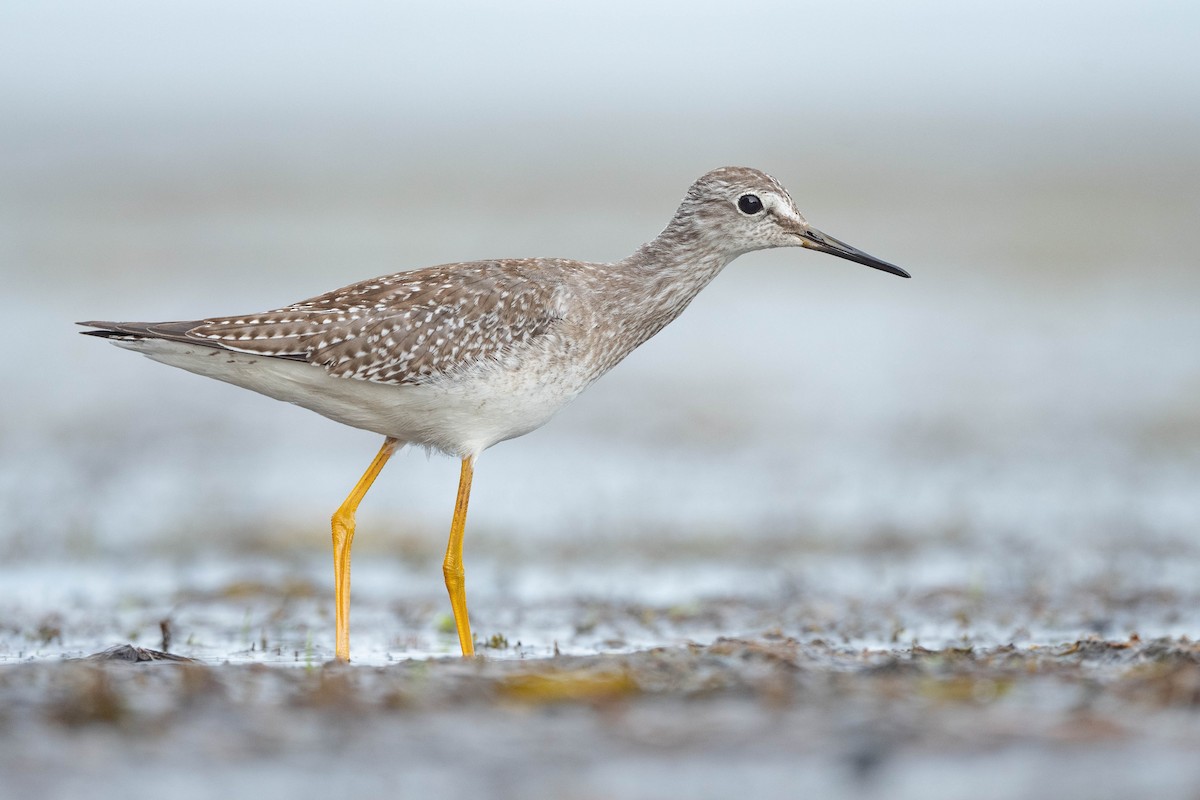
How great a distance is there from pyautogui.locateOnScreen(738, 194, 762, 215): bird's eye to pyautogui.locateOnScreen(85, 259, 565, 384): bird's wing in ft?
3.74

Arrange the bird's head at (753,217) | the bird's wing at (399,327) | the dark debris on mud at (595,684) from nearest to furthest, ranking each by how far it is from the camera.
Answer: the dark debris on mud at (595,684)
the bird's wing at (399,327)
the bird's head at (753,217)

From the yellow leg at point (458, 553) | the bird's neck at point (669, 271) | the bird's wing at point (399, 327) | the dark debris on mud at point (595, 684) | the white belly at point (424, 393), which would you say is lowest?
the dark debris on mud at point (595, 684)

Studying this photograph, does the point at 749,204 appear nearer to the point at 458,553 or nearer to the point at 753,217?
the point at 753,217

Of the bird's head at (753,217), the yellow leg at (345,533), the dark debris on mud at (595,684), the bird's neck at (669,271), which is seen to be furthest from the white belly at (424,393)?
the dark debris on mud at (595,684)

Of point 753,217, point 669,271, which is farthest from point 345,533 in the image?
point 753,217

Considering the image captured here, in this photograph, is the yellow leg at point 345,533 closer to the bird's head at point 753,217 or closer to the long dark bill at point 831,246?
the bird's head at point 753,217

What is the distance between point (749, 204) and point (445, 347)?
1910 mm

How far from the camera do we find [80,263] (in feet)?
78.9

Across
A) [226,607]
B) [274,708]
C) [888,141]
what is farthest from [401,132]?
[274,708]

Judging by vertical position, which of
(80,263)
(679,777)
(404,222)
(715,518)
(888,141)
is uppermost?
(888,141)

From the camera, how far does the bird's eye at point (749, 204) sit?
8016 millimetres

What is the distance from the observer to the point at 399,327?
7453 millimetres

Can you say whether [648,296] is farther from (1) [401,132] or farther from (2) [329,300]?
(1) [401,132]

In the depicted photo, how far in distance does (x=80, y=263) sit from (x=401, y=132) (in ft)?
107
